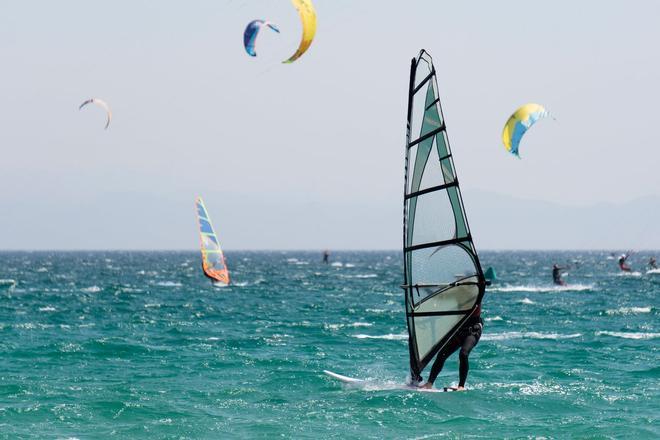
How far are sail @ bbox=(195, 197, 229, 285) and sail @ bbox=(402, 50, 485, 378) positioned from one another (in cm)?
3284

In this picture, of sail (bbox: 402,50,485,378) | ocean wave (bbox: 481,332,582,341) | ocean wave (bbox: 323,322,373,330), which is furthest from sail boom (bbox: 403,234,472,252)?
ocean wave (bbox: 323,322,373,330)

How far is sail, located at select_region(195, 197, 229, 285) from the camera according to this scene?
153ft

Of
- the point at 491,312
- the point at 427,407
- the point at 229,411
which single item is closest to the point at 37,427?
the point at 229,411

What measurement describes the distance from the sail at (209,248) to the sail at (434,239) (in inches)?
1293

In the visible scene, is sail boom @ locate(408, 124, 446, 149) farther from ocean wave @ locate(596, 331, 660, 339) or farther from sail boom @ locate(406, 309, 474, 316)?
ocean wave @ locate(596, 331, 660, 339)

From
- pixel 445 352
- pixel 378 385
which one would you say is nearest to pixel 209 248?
pixel 378 385

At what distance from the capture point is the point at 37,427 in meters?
12.3

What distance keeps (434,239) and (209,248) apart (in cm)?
3596

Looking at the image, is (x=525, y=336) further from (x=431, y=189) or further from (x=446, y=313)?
(x=431, y=189)

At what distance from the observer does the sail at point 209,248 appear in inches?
1833

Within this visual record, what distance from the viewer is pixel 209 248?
159ft

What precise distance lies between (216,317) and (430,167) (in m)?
18.8

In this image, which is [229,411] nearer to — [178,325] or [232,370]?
[232,370]

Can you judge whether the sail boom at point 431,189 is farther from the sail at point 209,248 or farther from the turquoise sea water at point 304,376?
the sail at point 209,248
